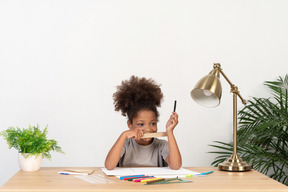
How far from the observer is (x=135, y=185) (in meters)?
1.72

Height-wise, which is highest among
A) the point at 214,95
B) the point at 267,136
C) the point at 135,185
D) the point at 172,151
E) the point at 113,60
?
the point at 113,60

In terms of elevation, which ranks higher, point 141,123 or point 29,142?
point 141,123

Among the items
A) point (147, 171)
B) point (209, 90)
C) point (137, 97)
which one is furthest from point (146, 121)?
point (209, 90)

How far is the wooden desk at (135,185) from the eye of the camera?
5.41 ft

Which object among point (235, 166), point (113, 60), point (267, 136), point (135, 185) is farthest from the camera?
point (113, 60)

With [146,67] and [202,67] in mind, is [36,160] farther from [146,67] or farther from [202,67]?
[202,67]

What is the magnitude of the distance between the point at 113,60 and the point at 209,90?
1842mm

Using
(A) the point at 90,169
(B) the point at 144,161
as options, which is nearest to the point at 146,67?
(B) the point at 144,161

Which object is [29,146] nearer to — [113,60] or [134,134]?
[134,134]

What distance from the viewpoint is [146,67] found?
3771 mm

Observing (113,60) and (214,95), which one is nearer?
(214,95)

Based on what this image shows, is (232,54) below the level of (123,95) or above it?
above

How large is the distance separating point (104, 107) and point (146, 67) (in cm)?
52

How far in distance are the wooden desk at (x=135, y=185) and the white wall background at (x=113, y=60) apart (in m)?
1.77
